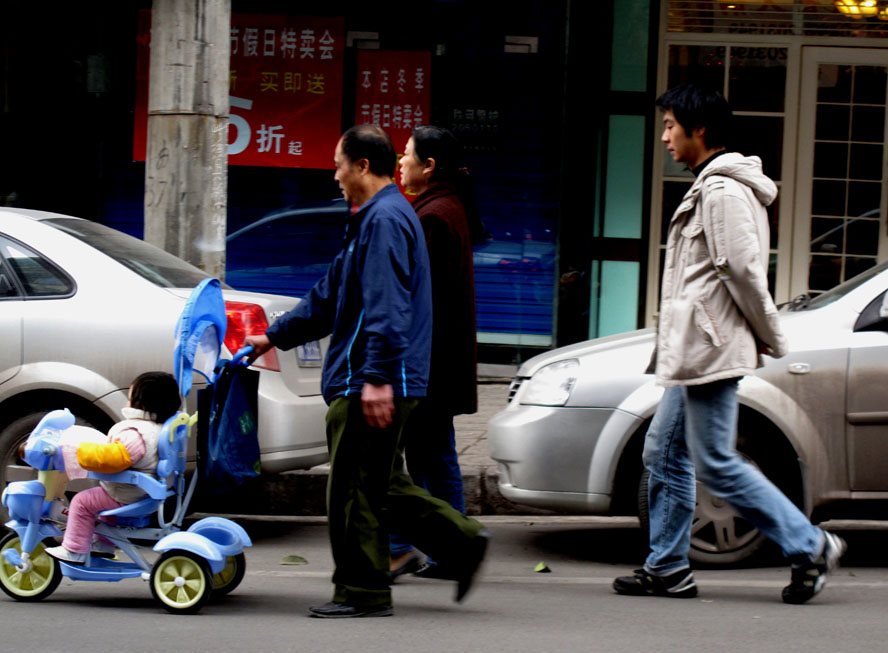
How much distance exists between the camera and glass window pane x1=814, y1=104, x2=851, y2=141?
10945 millimetres

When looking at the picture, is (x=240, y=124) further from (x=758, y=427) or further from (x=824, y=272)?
(x=758, y=427)

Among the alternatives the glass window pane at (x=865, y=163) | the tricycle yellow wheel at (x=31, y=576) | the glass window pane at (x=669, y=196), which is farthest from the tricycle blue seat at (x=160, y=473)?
the glass window pane at (x=865, y=163)

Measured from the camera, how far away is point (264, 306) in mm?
5875

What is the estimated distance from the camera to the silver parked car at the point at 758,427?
17.2 ft

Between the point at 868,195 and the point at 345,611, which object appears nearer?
the point at 345,611

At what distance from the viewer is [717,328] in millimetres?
4531

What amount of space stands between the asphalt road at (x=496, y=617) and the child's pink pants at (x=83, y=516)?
0.83 feet

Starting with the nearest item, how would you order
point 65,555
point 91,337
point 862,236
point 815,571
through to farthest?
point 65,555, point 815,571, point 91,337, point 862,236

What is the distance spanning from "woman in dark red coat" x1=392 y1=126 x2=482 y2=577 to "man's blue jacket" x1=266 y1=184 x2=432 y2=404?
0.67 meters

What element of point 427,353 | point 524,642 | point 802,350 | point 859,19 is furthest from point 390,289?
point 859,19

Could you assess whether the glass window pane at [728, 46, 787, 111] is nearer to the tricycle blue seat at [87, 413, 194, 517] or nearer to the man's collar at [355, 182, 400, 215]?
the man's collar at [355, 182, 400, 215]

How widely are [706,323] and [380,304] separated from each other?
1189 millimetres

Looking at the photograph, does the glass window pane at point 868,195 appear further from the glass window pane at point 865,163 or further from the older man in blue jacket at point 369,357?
the older man in blue jacket at point 369,357

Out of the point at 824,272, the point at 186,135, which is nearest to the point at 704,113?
the point at 186,135
